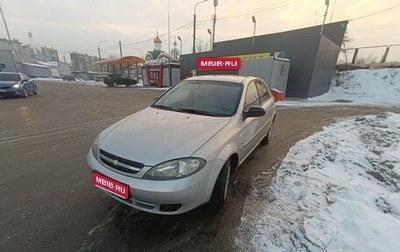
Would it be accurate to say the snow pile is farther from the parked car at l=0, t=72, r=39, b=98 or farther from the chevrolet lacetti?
the parked car at l=0, t=72, r=39, b=98

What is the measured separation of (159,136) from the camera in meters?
2.45

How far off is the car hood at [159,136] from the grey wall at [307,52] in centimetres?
1505

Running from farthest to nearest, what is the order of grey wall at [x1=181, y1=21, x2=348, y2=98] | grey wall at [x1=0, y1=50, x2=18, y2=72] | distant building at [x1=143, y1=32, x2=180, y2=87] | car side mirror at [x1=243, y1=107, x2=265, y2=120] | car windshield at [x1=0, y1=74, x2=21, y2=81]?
grey wall at [x1=0, y1=50, x2=18, y2=72]
distant building at [x1=143, y1=32, x2=180, y2=87]
grey wall at [x1=181, y1=21, x2=348, y2=98]
car windshield at [x1=0, y1=74, x2=21, y2=81]
car side mirror at [x1=243, y1=107, x2=265, y2=120]

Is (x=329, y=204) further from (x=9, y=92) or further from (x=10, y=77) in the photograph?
(x=10, y=77)

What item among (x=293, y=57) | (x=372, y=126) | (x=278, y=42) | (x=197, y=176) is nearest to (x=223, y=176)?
(x=197, y=176)

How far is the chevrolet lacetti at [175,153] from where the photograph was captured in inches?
82.4

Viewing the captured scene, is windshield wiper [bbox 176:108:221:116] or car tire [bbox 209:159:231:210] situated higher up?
windshield wiper [bbox 176:108:221:116]

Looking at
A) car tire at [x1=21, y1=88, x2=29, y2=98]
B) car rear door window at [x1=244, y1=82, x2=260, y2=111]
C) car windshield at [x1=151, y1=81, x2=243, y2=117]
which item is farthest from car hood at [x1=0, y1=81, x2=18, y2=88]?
car rear door window at [x1=244, y1=82, x2=260, y2=111]

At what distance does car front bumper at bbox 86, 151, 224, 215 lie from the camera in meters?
2.04

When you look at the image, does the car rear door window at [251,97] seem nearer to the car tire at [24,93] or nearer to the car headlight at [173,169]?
the car headlight at [173,169]

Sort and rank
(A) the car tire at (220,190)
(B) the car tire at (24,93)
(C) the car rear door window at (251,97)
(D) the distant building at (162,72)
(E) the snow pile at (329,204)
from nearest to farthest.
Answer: (E) the snow pile at (329,204) → (A) the car tire at (220,190) → (C) the car rear door window at (251,97) → (B) the car tire at (24,93) → (D) the distant building at (162,72)

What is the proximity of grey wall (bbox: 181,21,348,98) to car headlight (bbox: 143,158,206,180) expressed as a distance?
1573 centimetres

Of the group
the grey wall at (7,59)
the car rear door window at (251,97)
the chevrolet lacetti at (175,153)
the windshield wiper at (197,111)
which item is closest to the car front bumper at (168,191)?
the chevrolet lacetti at (175,153)

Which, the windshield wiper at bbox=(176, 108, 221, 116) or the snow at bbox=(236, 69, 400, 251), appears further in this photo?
the windshield wiper at bbox=(176, 108, 221, 116)
